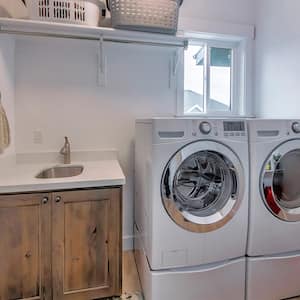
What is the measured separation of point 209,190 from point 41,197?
3.37 ft

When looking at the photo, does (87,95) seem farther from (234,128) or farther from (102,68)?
(234,128)

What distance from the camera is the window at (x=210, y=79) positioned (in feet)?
8.57

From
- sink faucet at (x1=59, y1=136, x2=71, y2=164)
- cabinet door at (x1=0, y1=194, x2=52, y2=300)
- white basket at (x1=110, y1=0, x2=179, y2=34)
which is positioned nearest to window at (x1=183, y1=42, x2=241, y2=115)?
white basket at (x1=110, y1=0, x2=179, y2=34)

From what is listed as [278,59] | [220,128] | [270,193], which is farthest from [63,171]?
[278,59]

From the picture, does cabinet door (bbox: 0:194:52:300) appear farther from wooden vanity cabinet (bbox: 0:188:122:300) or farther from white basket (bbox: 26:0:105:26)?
white basket (bbox: 26:0:105:26)

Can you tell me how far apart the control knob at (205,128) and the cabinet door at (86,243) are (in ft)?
2.07

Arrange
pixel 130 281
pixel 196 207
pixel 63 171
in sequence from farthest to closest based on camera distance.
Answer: pixel 63 171 → pixel 130 281 → pixel 196 207

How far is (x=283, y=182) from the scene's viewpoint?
1.74 meters

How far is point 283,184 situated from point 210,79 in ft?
4.52

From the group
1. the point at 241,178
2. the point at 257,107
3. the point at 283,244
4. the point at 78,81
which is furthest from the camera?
the point at 257,107

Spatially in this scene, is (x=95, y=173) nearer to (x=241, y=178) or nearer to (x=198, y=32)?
(x=241, y=178)

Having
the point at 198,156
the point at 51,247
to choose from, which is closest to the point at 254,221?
the point at 198,156

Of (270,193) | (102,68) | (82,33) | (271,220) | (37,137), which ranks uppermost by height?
(82,33)

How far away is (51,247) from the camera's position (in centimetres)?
151
